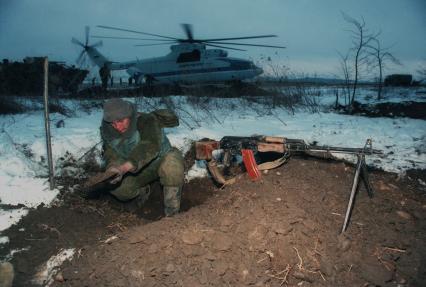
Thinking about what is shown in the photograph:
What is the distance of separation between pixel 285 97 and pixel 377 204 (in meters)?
7.85

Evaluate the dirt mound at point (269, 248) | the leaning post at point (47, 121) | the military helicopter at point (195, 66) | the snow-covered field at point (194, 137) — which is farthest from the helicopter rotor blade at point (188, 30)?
the dirt mound at point (269, 248)

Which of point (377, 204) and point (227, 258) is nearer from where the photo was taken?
point (227, 258)

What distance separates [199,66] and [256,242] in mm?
16044

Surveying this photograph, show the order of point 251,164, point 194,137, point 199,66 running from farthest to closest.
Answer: point 199,66 < point 194,137 < point 251,164

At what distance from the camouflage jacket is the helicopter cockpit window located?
578 inches

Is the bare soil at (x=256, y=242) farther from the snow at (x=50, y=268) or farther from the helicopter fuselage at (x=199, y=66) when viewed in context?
the helicopter fuselage at (x=199, y=66)

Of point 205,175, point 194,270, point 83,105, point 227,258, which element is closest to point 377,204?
point 227,258

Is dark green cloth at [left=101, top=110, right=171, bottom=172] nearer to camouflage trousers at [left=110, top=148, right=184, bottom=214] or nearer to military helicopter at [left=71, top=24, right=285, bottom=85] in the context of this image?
camouflage trousers at [left=110, top=148, right=184, bottom=214]

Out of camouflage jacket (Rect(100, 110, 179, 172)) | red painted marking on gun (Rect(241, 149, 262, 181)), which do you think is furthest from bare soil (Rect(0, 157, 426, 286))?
camouflage jacket (Rect(100, 110, 179, 172))

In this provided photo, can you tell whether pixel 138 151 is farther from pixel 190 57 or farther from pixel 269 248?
pixel 190 57

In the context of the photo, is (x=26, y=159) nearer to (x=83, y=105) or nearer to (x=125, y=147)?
(x=125, y=147)

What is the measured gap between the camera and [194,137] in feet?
19.4

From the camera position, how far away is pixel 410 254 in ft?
8.68

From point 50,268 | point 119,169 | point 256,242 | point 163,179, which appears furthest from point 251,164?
point 50,268
